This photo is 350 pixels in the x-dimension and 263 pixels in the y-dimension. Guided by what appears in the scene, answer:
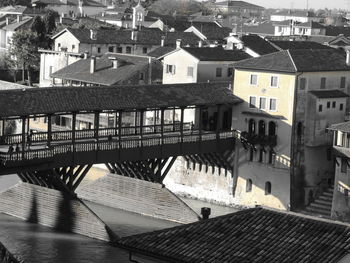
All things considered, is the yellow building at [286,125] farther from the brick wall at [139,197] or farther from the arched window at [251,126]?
the brick wall at [139,197]

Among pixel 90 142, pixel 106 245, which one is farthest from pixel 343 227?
pixel 90 142

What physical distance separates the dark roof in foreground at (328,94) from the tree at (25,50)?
4223cm

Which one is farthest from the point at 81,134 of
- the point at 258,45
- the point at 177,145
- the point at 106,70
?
the point at 258,45

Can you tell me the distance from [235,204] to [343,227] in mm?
32462

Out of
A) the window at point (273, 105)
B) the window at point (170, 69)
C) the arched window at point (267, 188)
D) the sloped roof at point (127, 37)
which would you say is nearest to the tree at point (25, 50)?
the sloped roof at point (127, 37)

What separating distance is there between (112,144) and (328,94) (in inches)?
537

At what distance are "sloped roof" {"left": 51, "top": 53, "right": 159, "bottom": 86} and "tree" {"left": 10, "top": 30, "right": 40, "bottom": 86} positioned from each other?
17.5 metres

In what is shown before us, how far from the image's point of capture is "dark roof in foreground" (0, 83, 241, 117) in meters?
48.4

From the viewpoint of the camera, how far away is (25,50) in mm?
95188

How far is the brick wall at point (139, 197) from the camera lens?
173 ft

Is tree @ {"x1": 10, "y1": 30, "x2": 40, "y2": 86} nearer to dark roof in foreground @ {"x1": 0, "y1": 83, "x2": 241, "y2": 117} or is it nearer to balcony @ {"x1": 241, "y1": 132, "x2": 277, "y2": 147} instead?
dark roof in foreground @ {"x1": 0, "y1": 83, "x2": 241, "y2": 117}

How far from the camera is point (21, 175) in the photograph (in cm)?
5069

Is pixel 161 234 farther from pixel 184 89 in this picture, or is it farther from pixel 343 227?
pixel 184 89

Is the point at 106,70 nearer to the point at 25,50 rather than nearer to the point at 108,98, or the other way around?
the point at 108,98
